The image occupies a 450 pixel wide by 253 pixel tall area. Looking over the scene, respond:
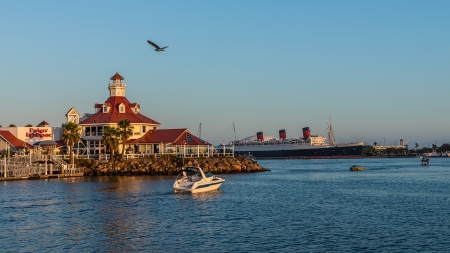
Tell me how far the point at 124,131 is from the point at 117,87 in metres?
15.4

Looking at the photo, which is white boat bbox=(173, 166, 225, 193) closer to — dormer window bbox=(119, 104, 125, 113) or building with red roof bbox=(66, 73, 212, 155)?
building with red roof bbox=(66, 73, 212, 155)

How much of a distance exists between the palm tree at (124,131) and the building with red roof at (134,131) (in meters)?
5.15

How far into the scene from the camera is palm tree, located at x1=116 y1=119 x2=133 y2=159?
86062 millimetres

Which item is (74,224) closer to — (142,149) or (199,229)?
(199,229)

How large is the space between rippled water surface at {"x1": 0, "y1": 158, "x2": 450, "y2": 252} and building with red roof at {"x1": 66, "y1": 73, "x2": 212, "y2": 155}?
32993mm

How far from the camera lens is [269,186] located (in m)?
64.8

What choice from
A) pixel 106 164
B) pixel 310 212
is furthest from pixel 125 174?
pixel 310 212

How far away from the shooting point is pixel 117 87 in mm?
99062

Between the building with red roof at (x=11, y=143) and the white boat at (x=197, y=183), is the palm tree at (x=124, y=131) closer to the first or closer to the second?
the building with red roof at (x=11, y=143)

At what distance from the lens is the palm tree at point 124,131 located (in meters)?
86.1

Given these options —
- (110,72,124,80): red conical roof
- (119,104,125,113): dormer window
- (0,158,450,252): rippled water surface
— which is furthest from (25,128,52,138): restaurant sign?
(0,158,450,252): rippled water surface

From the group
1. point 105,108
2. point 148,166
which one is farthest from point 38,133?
point 148,166

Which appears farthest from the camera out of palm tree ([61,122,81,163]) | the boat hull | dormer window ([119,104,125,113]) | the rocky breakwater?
dormer window ([119,104,125,113])

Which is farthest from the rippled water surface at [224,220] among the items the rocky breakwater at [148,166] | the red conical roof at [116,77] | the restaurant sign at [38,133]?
the red conical roof at [116,77]
